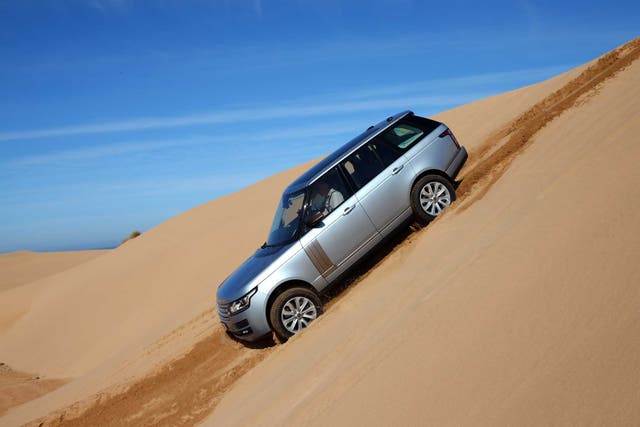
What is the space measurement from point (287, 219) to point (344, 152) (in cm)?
131

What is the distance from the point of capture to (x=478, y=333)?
3.64 m

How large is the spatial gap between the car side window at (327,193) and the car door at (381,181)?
0.56 ft

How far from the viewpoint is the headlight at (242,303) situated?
688 centimetres

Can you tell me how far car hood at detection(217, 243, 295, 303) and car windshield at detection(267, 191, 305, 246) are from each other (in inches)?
6.5

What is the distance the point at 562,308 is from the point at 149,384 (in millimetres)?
7094

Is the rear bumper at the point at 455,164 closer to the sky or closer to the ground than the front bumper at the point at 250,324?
closer to the sky

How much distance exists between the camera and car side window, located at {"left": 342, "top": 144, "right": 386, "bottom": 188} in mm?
7590

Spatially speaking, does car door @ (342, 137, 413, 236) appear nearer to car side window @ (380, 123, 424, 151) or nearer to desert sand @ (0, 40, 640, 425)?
car side window @ (380, 123, 424, 151)

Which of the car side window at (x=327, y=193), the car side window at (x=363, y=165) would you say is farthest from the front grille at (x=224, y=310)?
the car side window at (x=363, y=165)

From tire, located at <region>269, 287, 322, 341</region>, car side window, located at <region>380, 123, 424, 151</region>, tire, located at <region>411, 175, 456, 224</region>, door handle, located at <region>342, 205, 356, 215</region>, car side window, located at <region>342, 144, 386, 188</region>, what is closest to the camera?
tire, located at <region>269, 287, 322, 341</region>

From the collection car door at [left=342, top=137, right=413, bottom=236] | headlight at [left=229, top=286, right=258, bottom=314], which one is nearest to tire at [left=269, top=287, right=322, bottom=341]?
headlight at [left=229, top=286, right=258, bottom=314]

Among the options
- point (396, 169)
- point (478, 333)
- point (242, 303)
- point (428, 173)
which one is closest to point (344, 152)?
point (396, 169)

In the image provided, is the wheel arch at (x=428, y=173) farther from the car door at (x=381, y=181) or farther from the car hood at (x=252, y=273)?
the car hood at (x=252, y=273)

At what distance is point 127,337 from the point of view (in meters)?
15.2
